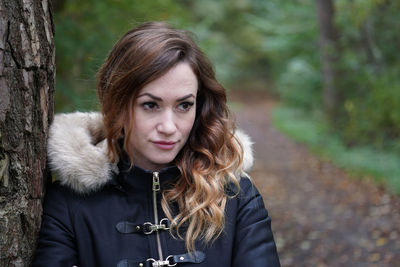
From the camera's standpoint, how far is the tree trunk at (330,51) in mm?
12023

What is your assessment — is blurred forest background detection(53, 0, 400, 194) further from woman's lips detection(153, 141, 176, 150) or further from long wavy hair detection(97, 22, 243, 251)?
woman's lips detection(153, 141, 176, 150)

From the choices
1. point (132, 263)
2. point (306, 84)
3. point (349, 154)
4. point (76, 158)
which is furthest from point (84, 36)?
point (306, 84)

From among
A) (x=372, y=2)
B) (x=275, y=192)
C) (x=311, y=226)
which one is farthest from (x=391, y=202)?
(x=372, y=2)

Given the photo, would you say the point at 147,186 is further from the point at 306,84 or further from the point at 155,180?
the point at 306,84

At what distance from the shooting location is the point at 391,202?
22.3 ft

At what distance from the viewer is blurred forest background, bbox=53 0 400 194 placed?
5504mm

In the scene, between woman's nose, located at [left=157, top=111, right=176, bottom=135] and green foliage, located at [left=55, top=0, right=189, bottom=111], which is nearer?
woman's nose, located at [left=157, top=111, right=176, bottom=135]

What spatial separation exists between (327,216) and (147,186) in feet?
17.2

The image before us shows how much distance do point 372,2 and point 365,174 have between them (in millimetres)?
3334

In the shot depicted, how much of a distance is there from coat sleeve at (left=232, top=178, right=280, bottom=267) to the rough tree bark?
3.46ft

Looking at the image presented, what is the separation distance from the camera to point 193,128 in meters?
2.66

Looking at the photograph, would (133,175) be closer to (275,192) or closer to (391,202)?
(391,202)

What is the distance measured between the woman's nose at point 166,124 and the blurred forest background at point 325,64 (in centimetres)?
74

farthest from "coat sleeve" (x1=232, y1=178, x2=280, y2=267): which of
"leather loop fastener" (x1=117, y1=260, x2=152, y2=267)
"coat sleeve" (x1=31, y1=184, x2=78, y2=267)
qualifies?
"coat sleeve" (x1=31, y1=184, x2=78, y2=267)
